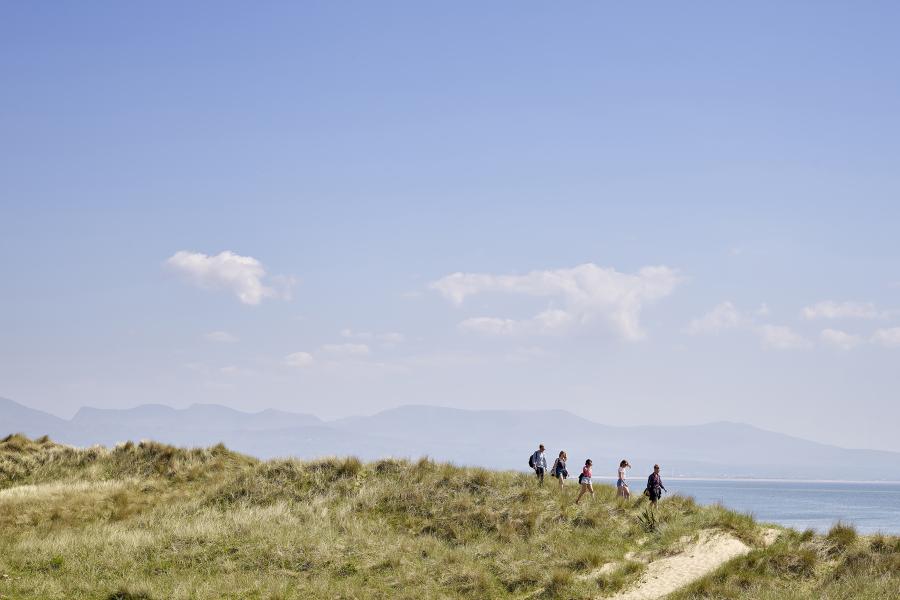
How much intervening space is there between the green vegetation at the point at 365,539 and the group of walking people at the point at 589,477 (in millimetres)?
686

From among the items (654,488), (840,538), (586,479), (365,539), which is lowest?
(365,539)

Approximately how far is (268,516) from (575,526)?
12.0 m

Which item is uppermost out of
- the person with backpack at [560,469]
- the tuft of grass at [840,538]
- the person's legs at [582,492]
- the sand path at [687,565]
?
the person with backpack at [560,469]

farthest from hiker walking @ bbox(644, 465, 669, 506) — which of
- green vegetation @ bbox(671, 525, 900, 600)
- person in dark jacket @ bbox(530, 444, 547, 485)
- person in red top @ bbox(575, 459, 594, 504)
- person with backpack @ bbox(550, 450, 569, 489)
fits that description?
green vegetation @ bbox(671, 525, 900, 600)

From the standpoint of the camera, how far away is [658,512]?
3184cm

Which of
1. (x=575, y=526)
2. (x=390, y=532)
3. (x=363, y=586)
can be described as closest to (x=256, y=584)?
(x=363, y=586)

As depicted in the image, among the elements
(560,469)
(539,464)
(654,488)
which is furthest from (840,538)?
(539,464)

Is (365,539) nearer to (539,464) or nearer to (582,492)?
(582,492)

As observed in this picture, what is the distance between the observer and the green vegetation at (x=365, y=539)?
80.3ft

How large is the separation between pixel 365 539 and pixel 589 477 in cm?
1005

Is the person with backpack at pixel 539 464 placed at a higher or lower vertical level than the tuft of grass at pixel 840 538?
higher

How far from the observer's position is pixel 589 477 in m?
33.7

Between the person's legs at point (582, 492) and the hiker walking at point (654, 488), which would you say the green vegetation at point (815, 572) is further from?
the person's legs at point (582, 492)

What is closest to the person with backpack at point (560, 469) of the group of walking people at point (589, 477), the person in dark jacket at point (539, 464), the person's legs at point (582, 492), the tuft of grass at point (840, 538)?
the group of walking people at point (589, 477)
